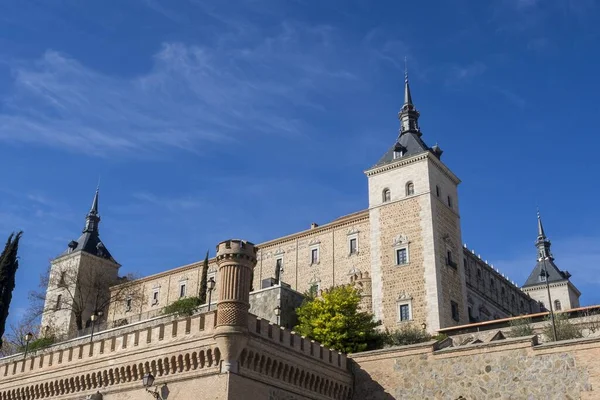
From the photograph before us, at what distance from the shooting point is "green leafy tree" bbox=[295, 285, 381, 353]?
1324 inches

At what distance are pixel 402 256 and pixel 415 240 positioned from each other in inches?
49.8

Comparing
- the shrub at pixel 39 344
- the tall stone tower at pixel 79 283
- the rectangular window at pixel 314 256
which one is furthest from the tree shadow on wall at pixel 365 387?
the tall stone tower at pixel 79 283

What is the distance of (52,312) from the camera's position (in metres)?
62.1

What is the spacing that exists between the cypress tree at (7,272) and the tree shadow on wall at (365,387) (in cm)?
2572

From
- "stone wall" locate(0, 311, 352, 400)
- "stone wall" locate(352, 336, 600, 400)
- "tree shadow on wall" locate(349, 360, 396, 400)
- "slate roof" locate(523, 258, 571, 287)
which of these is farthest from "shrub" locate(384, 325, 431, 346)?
"slate roof" locate(523, 258, 571, 287)

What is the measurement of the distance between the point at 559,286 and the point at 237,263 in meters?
55.7

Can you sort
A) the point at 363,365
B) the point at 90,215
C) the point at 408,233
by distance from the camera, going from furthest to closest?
1. the point at 90,215
2. the point at 408,233
3. the point at 363,365

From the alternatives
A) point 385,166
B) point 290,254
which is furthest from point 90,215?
point 385,166

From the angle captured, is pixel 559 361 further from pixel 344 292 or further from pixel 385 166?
pixel 385 166

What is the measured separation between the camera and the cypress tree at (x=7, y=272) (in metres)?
44.3

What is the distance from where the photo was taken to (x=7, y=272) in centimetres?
4519

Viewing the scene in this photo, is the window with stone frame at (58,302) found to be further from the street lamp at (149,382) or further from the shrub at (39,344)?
the street lamp at (149,382)

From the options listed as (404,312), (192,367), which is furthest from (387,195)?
(192,367)

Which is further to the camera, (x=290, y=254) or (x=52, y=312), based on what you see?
(x=52, y=312)
